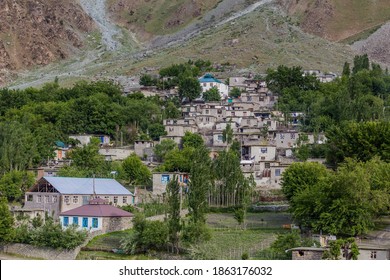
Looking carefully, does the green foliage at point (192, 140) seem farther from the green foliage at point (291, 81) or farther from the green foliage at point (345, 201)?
the green foliage at point (345, 201)

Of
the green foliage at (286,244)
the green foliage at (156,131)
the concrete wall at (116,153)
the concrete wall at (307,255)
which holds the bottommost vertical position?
the concrete wall at (307,255)

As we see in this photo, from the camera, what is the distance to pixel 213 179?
6731 centimetres

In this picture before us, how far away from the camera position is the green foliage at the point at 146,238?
177ft

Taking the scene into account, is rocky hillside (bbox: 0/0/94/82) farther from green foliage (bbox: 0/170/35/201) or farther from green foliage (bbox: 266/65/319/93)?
green foliage (bbox: 0/170/35/201)

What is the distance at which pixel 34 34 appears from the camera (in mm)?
173250

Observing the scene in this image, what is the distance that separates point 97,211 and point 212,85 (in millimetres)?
54049

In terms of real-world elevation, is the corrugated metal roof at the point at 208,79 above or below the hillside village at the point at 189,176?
above

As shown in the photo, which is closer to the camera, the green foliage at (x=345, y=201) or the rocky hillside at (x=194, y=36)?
the green foliage at (x=345, y=201)

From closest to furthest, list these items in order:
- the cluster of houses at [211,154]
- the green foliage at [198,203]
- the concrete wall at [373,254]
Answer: the concrete wall at [373,254] → the green foliage at [198,203] → the cluster of houses at [211,154]

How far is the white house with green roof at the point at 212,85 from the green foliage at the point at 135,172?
37.6m

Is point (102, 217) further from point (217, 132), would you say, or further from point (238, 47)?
point (238, 47)

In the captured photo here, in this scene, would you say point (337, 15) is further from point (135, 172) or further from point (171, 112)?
point (135, 172)

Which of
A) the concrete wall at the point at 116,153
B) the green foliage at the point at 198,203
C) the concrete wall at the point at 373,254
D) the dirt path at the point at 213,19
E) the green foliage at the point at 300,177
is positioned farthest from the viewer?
the dirt path at the point at 213,19

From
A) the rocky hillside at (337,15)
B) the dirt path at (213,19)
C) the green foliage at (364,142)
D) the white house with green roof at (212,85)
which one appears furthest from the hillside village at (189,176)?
the rocky hillside at (337,15)
